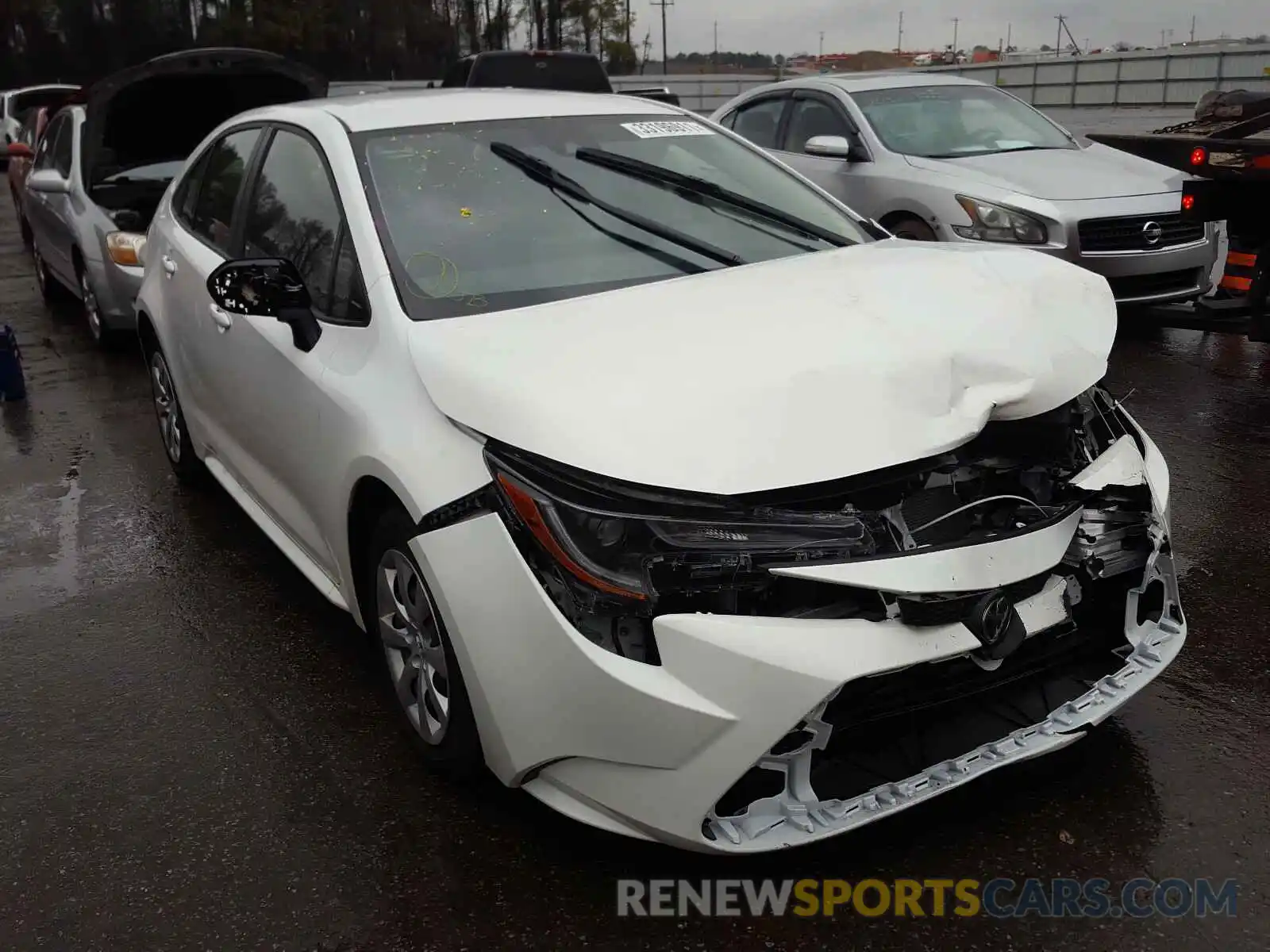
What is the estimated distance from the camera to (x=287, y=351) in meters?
3.54

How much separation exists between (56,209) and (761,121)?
18.2ft

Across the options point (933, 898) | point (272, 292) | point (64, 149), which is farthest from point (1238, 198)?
point (64, 149)

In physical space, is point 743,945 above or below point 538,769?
below

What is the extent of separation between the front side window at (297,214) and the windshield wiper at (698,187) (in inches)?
32.7

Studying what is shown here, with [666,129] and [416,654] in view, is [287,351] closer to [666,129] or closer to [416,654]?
[416,654]

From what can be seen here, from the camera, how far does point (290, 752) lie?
3.25 meters

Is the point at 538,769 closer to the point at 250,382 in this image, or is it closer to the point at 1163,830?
the point at 1163,830

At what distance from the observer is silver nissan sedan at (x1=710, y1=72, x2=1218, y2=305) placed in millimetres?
7160

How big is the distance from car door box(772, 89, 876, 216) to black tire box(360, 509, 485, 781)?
5599 millimetres

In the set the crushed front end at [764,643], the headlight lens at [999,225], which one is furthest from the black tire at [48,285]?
the crushed front end at [764,643]

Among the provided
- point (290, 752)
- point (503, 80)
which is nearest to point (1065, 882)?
point (290, 752)

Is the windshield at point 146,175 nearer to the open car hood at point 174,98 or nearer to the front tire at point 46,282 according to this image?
the open car hood at point 174,98

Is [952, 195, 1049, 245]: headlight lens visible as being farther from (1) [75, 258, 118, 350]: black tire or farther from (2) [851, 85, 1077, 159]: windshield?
(1) [75, 258, 118, 350]: black tire

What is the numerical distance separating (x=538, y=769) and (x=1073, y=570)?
129 centimetres
